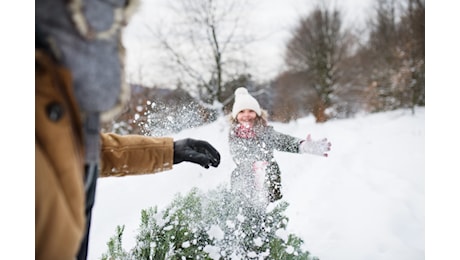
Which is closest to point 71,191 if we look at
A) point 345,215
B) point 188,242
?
point 188,242

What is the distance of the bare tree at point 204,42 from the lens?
20.5 feet

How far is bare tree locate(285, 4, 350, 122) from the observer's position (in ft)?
40.7

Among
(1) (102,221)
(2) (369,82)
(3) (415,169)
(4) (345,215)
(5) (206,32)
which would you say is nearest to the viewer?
(1) (102,221)

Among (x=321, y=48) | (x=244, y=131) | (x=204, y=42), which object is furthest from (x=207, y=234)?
(x=321, y=48)

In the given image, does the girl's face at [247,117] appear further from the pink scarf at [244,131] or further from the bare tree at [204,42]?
the bare tree at [204,42]

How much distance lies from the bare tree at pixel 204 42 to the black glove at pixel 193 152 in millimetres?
5270

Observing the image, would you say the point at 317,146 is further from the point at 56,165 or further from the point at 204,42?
the point at 204,42

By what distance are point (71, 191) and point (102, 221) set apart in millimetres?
1603

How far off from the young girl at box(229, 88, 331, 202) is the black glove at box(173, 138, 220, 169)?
118 cm

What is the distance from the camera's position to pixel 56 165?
386 millimetres

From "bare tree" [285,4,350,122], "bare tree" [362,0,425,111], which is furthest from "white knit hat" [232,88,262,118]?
"bare tree" [285,4,350,122]

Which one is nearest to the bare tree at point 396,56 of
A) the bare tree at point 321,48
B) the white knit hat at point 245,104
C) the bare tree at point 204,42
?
the bare tree at point 321,48

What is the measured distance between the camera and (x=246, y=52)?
271 inches
